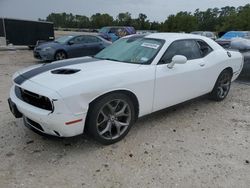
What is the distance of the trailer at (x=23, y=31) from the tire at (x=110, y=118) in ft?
49.9

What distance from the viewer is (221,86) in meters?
5.48

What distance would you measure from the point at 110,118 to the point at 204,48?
2.50 meters

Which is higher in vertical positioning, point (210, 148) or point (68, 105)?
point (68, 105)

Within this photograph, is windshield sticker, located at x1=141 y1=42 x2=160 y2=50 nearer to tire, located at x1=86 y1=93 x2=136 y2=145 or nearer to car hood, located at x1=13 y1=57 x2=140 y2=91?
car hood, located at x1=13 y1=57 x2=140 y2=91

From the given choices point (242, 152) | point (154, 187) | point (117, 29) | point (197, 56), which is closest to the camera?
point (154, 187)

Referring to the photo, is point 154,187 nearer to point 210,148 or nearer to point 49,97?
point 210,148

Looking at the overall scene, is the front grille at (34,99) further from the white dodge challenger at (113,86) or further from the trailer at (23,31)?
the trailer at (23,31)

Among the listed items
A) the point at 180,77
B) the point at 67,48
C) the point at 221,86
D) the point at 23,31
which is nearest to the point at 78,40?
the point at 67,48

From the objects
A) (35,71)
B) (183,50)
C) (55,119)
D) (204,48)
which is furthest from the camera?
(204,48)

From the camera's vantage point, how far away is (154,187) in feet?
9.05

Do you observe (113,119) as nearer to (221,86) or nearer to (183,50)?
(183,50)

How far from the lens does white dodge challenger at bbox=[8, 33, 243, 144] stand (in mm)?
3084

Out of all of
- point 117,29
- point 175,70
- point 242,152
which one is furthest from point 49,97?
point 117,29

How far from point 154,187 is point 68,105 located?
128 centimetres
